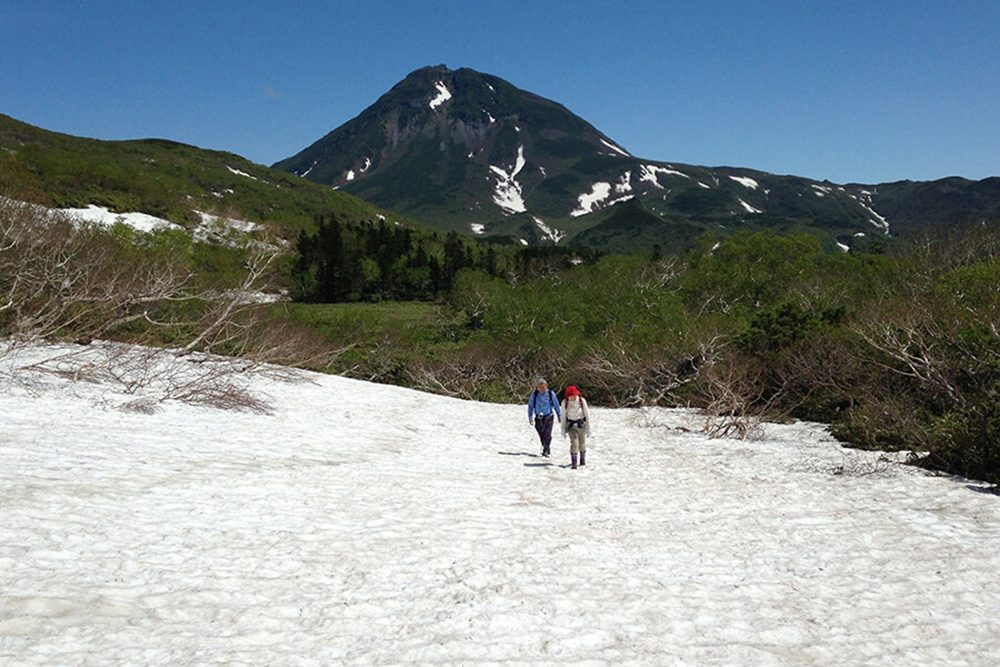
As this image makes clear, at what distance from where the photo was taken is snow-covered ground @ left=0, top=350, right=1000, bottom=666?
4.92m

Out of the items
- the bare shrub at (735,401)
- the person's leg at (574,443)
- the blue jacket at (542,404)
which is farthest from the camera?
the bare shrub at (735,401)

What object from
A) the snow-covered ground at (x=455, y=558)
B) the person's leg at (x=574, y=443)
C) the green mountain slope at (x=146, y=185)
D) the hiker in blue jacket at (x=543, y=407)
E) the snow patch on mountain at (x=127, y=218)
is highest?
the green mountain slope at (x=146, y=185)

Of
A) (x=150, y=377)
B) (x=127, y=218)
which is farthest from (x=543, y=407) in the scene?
(x=127, y=218)

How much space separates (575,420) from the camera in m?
12.7

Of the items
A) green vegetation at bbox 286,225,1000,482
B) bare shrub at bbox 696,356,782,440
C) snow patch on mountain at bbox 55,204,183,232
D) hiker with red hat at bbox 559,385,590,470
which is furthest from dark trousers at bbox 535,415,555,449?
snow patch on mountain at bbox 55,204,183,232

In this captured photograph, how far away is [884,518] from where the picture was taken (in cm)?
902

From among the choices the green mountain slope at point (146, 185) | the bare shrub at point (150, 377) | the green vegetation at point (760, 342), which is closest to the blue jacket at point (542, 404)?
the green vegetation at point (760, 342)

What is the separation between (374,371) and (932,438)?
34851 millimetres

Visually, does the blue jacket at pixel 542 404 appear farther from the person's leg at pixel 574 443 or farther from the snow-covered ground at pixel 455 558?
the snow-covered ground at pixel 455 558

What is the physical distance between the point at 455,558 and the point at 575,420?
244 inches

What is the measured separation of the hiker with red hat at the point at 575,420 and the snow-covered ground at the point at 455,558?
516mm

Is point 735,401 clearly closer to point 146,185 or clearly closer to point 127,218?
point 127,218

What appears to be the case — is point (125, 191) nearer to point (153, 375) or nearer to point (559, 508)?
point (153, 375)

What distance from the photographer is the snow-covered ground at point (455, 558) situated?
4.92 metres
